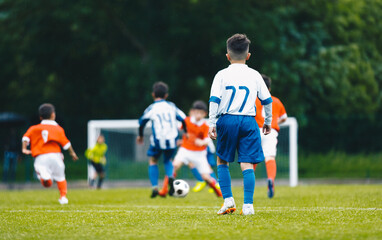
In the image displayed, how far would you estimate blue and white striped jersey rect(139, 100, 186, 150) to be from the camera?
10.5 metres

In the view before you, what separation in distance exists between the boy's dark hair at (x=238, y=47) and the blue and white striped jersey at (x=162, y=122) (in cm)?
428

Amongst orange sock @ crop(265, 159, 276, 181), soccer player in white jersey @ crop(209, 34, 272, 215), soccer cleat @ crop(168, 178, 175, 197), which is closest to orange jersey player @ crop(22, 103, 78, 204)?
soccer cleat @ crop(168, 178, 175, 197)

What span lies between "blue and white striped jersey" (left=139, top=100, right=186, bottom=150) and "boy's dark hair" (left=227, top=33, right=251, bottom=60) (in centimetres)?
428

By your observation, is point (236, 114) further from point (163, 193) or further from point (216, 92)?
point (163, 193)

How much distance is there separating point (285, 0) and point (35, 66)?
10.2 metres

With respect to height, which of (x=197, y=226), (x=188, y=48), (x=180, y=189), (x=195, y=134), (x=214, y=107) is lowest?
(x=180, y=189)

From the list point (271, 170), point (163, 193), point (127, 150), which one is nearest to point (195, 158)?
point (163, 193)

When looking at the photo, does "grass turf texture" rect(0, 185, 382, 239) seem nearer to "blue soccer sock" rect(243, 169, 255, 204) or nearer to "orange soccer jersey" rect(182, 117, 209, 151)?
"blue soccer sock" rect(243, 169, 255, 204)

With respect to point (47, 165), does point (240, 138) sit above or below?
above

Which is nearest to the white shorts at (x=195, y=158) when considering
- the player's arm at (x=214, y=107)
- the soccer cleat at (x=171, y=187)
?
the soccer cleat at (x=171, y=187)

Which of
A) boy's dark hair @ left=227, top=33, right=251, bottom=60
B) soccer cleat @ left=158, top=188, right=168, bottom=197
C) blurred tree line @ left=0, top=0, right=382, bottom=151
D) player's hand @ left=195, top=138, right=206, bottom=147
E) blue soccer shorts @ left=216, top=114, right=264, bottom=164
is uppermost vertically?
blurred tree line @ left=0, top=0, right=382, bottom=151

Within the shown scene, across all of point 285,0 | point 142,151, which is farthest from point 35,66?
point 285,0

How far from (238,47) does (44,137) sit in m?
4.22

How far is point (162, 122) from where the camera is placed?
10539 mm
